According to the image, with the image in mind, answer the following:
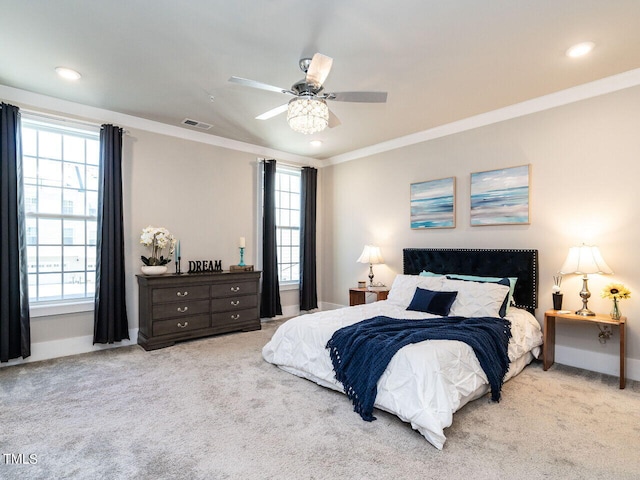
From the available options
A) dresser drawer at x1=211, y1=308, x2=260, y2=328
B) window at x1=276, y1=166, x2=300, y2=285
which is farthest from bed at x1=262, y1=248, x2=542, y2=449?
window at x1=276, y1=166, x2=300, y2=285

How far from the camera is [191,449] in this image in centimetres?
213

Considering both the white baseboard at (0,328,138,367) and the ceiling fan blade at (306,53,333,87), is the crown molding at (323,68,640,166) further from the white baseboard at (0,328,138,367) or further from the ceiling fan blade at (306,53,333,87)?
the white baseboard at (0,328,138,367)

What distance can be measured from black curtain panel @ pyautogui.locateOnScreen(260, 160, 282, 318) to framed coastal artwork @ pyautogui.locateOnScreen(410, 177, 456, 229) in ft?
7.00

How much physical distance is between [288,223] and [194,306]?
226cm

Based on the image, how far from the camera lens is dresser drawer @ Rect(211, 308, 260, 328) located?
4.65 m

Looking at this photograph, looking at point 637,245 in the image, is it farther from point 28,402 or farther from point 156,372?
point 28,402

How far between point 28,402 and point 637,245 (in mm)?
5313

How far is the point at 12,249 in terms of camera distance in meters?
3.50

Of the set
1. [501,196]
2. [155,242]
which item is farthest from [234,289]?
[501,196]

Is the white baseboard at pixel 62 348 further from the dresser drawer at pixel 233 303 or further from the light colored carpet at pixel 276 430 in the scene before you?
the dresser drawer at pixel 233 303

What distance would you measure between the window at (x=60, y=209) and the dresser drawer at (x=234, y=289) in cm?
141

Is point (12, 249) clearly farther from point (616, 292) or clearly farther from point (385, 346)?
point (616, 292)

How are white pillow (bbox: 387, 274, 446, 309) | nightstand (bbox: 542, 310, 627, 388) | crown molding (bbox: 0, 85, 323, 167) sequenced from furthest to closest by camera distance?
white pillow (bbox: 387, 274, 446, 309)
crown molding (bbox: 0, 85, 323, 167)
nightstand (bbox: 542, 310, 627, 388)

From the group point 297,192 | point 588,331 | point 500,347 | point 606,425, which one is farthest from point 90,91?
point 588,331
